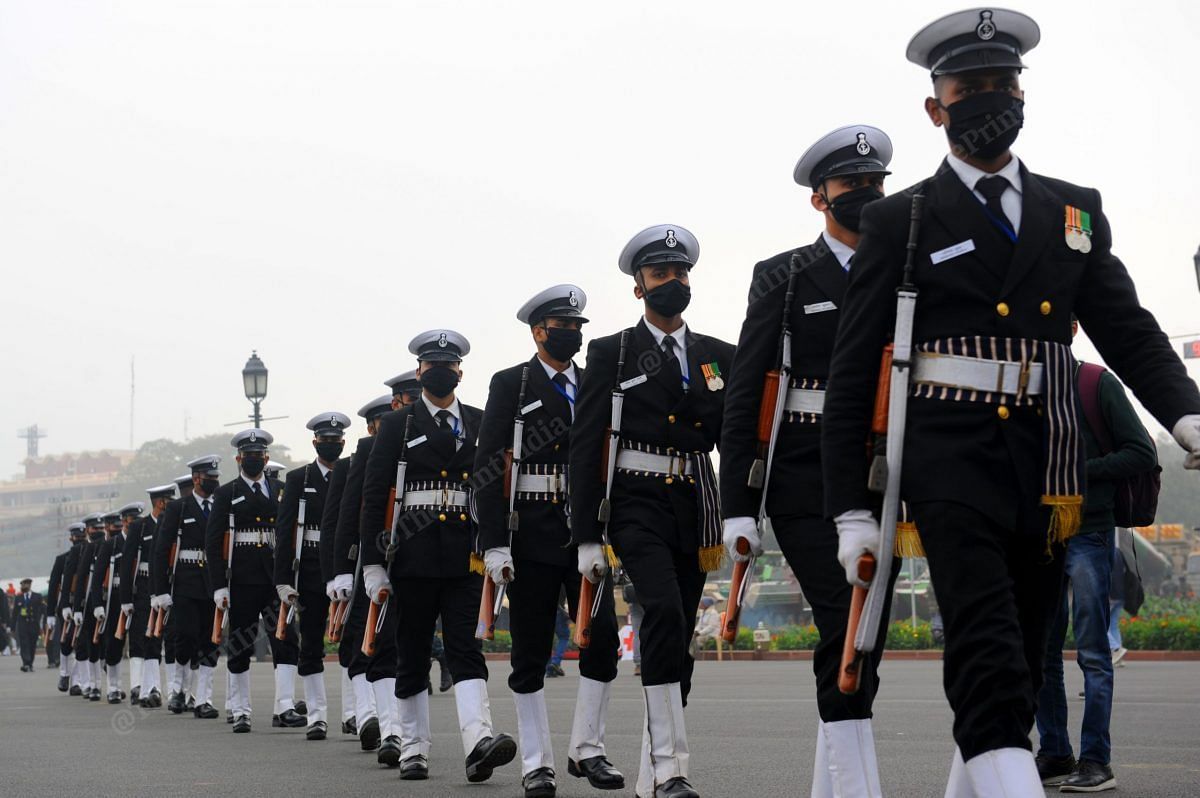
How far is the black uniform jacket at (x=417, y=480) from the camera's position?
33.7 ft

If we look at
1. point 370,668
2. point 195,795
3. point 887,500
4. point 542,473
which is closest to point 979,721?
point 887,500

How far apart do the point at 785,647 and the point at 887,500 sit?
A: 2463cm

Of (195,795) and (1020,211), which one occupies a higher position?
(1020,211)

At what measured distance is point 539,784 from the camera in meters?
8.69

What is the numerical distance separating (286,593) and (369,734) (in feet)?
7.76

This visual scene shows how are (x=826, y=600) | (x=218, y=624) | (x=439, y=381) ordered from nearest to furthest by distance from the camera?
(x=826, y=600) → (x=439, y=381) → (x=218, y=624)

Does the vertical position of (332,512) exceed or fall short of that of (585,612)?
it exceeds it

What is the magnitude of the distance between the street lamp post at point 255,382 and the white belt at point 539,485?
16.2m

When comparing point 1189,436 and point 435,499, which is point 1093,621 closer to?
point 435,499

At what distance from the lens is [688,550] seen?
8.07m

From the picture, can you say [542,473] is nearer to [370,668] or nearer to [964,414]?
[370,668]

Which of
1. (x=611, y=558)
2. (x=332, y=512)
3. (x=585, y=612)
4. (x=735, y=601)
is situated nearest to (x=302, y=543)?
(x=332, y=512)

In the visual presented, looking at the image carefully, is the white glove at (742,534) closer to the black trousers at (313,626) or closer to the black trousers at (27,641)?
the black trousers at (313,626)

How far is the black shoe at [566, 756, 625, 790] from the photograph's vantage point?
845 centimetres
